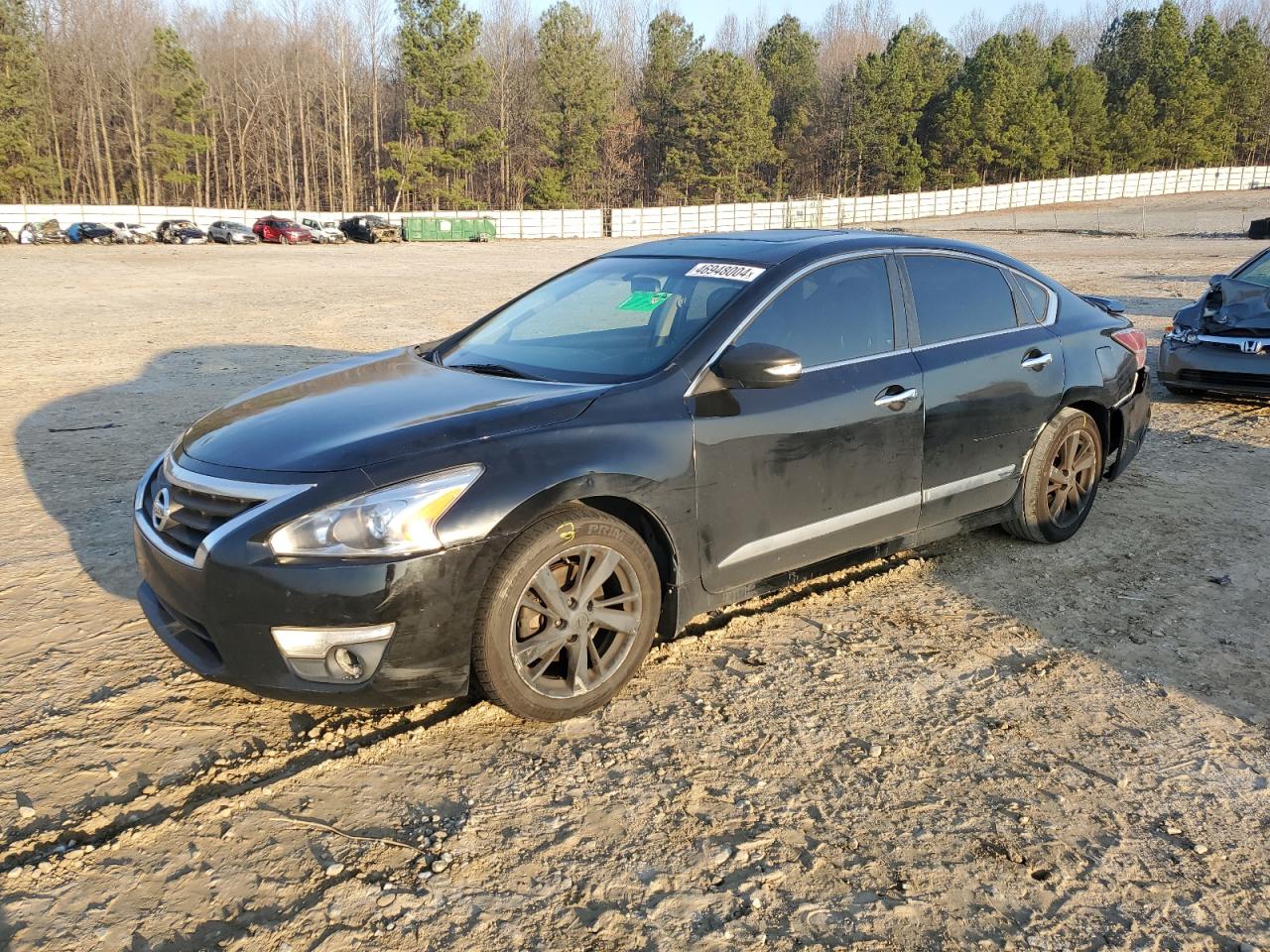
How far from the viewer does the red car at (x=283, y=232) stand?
157 ft

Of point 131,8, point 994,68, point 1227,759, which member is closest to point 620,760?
point 1227,759

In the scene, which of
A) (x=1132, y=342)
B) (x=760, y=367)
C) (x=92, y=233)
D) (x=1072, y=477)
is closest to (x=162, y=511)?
(x=760, y=367)

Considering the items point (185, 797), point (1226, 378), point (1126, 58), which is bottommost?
point (185, 797)

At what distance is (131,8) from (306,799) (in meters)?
87.1

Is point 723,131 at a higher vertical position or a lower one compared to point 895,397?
higher

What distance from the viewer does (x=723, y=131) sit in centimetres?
7812

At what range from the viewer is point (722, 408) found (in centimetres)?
Result: 366

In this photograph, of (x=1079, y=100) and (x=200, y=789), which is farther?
(x=1079, y=100)

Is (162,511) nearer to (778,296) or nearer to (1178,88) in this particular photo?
(778,296)

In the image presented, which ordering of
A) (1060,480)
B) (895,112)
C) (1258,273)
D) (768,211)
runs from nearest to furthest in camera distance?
(1060,480) → (1258,273) → (768,211) → (895,112)

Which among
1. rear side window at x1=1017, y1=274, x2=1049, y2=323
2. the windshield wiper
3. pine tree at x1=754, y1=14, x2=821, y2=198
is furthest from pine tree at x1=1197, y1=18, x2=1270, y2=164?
the windshield wiper

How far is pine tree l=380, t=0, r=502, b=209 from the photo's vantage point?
65.3 m

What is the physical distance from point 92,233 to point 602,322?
47376mm

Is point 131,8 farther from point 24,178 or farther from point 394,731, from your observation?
point 394,731
